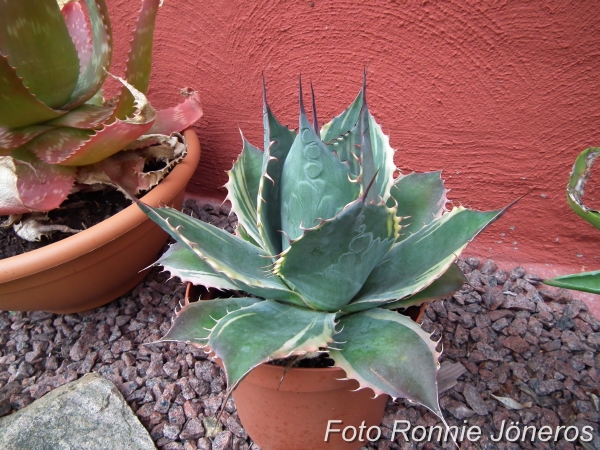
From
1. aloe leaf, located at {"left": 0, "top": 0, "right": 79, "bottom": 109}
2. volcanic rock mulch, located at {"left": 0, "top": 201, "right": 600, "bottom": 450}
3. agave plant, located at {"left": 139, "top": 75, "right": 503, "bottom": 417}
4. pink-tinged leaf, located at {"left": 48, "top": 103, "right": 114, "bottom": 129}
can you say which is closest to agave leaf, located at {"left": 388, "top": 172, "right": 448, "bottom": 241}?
agave plant, located at {"left": 139, "top": 75, "right": 503, "bottom": 417}

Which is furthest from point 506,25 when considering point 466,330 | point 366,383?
point 366,383

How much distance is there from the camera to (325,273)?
70cm

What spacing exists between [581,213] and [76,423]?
1176 millimetres

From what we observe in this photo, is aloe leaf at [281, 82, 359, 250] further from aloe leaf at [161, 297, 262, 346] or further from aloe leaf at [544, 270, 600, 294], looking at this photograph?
aloe leaf at [544, 270, 600, 294]

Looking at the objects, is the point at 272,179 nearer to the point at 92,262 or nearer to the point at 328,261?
the point at 328,261

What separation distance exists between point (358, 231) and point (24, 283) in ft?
2.87

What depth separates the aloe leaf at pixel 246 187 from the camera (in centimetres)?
84

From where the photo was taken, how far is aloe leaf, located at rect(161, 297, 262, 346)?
75 centimetres

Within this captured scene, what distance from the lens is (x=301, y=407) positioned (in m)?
0.87

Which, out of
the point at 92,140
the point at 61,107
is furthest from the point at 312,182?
the point at 61,107

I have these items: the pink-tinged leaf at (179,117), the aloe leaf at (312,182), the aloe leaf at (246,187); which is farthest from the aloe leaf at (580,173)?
the pink-tinged leaf at (179,117)

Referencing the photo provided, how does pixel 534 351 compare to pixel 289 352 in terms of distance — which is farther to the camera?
pixel 534 351

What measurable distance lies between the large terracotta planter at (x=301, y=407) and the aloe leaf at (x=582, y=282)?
40 cm

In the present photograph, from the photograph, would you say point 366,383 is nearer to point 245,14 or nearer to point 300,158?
point 300,158
